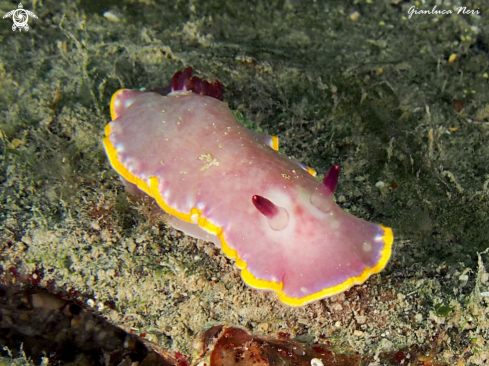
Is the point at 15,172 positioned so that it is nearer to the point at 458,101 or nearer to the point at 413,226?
the point at 413,226

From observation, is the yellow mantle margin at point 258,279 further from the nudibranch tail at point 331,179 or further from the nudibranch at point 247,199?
the nudibranch tail at point 331,179

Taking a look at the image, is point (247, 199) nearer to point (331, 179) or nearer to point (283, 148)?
point (331, 179)

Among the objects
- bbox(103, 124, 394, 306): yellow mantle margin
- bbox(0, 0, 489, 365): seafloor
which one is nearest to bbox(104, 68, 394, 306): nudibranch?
bbox(103, 124, 394, 306): yellow mantle margin

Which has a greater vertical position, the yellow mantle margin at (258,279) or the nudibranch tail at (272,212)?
the nudibranch tail at (272,212)

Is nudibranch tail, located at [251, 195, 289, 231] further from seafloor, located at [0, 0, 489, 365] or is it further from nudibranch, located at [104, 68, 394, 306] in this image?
seafloor, located at [0, 0, 489, 365]

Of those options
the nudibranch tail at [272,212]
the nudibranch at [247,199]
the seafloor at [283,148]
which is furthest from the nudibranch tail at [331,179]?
the seafloor at [283,148]

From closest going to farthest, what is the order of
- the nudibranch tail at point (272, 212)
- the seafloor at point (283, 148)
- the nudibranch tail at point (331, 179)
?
the nudibranch tail at point (272, 212) < the nudibranch tail at point (331, 179) < the seafloor at point (283, 148)

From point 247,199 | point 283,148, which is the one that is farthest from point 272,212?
point 283,148
